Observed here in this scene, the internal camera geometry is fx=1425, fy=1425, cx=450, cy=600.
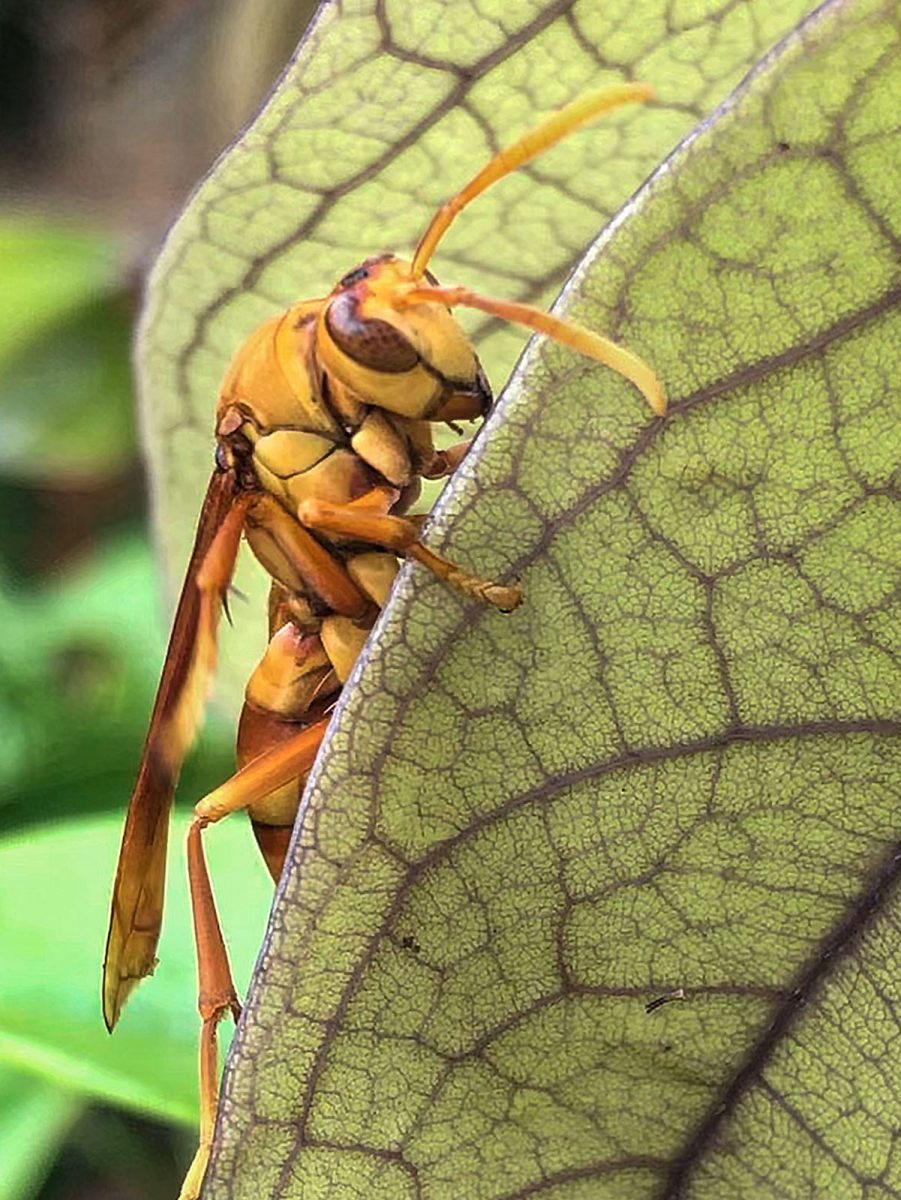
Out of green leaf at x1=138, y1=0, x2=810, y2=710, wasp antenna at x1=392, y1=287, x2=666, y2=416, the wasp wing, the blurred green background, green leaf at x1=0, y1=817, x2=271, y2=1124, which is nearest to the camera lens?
wasp antenna at x1=392, y1=287, x2=666, y2=416

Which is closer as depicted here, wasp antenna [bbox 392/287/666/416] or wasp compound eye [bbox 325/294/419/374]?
wasp antenna [bbox 392/287/666/416]

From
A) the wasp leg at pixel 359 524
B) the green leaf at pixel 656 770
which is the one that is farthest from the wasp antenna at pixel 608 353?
the wasp leg at pixel 359 524

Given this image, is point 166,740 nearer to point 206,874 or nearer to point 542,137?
point 206,874

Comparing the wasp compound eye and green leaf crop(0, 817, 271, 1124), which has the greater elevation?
the wasp compound eye

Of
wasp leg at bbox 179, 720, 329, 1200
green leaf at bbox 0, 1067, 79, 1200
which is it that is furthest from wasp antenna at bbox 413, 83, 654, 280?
green leaf at bbox 0, 1067, 79, 1200

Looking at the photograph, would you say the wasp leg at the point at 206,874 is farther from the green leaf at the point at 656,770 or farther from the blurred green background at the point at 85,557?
the green leaf at the point at 656,770

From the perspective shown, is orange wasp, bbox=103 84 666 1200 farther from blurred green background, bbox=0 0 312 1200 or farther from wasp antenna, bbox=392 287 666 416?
wasp antenna, bbox=392 287 666 416

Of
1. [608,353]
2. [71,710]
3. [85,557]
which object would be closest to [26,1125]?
[71,710]
